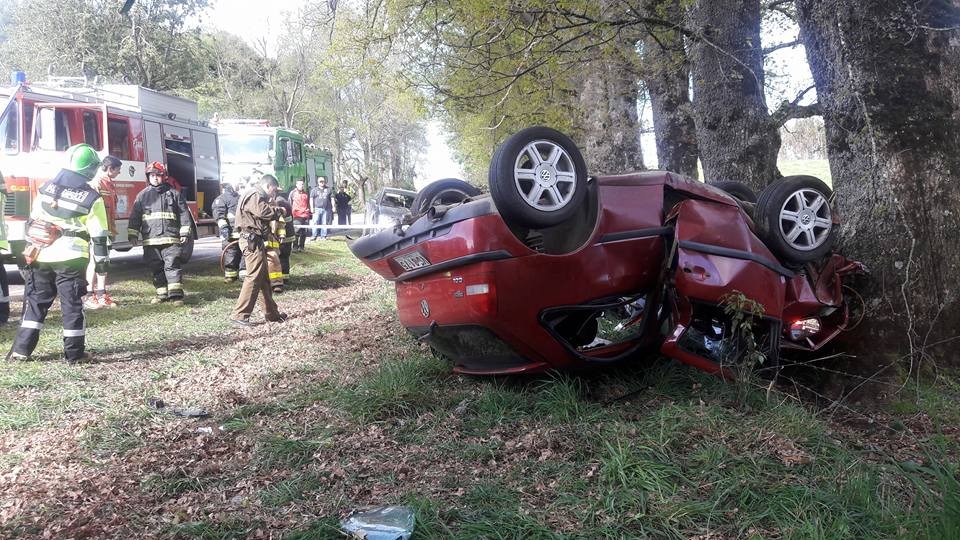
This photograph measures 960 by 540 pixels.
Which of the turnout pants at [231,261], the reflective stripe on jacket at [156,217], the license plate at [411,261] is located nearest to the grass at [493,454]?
the license plate at [411,261]

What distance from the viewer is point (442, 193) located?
5.00 metres

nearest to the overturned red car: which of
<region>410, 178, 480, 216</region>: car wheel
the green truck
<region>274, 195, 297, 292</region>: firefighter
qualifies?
<region>410, 178, 480, 216</region>: car wheel

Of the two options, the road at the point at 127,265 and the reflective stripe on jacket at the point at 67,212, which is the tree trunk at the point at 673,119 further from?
the road at the point at 127,265

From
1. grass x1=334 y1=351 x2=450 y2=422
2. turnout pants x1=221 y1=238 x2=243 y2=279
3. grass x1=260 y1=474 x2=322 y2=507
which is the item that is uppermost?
turnout pants x1=221 y1=238 x2=243 y2=279

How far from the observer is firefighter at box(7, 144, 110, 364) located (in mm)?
5863

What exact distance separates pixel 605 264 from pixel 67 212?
473 centimetres

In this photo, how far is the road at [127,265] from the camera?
409 inches

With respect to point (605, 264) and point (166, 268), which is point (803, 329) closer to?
point (605, 264)

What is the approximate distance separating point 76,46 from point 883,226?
29628 mm

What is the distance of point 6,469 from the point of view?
11.9ft

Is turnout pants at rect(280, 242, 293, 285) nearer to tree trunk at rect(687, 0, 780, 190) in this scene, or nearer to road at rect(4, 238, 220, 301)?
road at rect(4, 238, 220, 301)

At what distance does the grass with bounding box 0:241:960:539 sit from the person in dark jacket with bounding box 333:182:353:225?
18243mm

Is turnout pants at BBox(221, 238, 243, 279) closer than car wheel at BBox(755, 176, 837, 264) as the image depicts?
No

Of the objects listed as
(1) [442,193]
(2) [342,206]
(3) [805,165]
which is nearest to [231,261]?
(1) [442,193]
